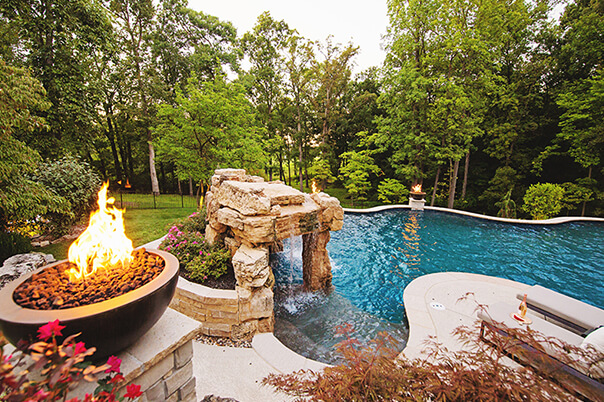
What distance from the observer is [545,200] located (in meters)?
11.6

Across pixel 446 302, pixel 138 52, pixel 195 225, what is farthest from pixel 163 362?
pixel 138 52

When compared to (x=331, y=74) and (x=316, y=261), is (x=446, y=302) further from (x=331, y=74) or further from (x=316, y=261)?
(x=331, y=74)

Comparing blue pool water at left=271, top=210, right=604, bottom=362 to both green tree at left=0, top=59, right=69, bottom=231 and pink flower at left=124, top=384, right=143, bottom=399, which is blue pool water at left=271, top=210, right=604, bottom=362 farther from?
green tree at left=0, top=59, right=69, bottom=231

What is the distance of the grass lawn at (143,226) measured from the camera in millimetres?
5988

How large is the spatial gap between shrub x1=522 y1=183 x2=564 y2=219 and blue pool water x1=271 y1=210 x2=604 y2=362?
1.23 m

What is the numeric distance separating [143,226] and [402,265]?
372 inches

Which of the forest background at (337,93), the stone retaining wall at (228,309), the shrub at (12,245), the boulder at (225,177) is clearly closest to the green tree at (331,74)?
the forest background at (337,93)

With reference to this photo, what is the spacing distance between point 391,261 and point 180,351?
6658 mm

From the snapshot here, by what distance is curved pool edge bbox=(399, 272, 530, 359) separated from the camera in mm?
3766

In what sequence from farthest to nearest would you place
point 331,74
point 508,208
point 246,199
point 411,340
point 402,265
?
point 331,74
point 508,208
point 402,265
point 246,199
point 411,340

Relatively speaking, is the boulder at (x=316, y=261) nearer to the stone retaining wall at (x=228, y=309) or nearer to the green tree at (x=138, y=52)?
the stone retaining wall at (x=228, y=309)

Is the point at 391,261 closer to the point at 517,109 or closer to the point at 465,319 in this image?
the point at 465,319

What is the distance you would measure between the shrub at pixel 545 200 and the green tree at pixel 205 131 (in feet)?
48.5

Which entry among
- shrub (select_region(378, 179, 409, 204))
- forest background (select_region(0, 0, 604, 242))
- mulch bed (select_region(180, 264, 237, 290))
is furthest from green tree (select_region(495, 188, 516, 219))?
mulch bed (select_region(180, 264, 237, 290))
